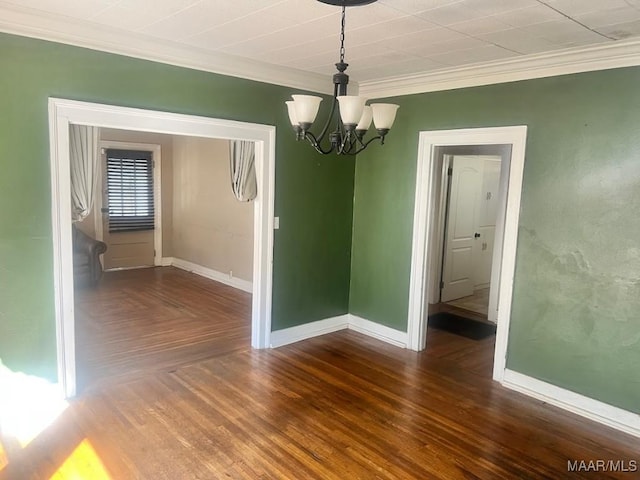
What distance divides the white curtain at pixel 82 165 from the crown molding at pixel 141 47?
2.64ft

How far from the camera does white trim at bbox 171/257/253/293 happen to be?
267 inches

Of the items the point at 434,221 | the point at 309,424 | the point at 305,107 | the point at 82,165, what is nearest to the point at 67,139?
the point at 82,165

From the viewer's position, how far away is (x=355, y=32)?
2.99m

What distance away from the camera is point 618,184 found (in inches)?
126

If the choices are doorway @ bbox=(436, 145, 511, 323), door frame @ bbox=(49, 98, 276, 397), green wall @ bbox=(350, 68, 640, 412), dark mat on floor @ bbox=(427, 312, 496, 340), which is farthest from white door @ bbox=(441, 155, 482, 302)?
door frame @ bbox=(49, 98, 276, 397)

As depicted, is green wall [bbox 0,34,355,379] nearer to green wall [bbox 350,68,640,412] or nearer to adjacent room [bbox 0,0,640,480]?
adjacent room [bbox 0,0,640,480]

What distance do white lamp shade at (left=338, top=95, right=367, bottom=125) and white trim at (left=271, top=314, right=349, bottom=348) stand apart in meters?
2.74

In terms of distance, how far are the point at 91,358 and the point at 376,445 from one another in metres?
2.68

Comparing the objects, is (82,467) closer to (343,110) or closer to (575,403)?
(343,110)

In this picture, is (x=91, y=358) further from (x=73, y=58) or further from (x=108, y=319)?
(x=73, y=58)

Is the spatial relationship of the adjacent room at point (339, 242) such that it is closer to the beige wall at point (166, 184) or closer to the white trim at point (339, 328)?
the white trim at point (339, 328)

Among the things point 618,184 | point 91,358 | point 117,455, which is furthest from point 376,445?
point 91,358

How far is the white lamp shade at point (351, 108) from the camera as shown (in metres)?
2.34

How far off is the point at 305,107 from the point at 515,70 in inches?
82.5
